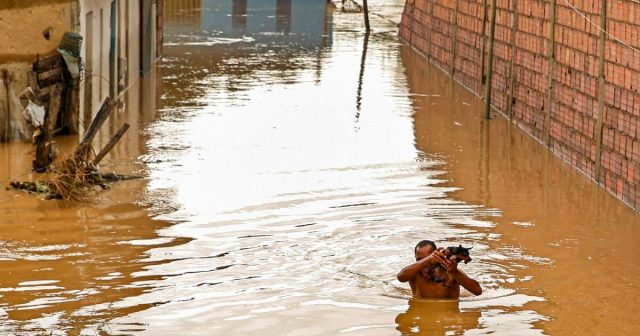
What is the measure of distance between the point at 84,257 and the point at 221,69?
17.8 meters

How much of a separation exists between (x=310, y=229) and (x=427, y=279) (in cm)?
294

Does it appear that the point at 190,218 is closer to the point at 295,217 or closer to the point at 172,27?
the point at 295,217

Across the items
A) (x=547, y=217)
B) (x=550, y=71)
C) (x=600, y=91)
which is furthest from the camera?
(x=550, y=71)

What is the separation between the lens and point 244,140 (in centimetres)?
A: 1947

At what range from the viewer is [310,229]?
13.5 m

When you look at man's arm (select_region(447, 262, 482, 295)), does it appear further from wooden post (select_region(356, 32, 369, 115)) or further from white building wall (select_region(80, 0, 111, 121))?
wooden post (select_region(356, 32, 369, 115))

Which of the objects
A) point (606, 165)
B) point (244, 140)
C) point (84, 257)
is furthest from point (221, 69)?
point (84, 257)

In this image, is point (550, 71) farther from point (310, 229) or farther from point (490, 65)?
point (310, 229)

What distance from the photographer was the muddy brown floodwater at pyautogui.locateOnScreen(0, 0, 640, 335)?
10.5 metres

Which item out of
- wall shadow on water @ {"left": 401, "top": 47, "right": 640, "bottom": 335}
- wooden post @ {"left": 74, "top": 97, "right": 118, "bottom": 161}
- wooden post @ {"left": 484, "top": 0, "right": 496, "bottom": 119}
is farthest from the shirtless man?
wooden post @ {"left": 484, "top": 0, "right": 496, "bottom": 119}

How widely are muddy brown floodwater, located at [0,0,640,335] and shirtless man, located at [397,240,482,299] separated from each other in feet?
0.42

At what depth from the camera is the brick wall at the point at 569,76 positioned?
50.9 ft

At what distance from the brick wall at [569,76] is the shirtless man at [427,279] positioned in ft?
15.6

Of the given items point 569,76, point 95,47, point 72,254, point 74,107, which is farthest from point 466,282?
point 95,47
